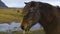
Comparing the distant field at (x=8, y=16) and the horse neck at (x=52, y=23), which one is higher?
the horse neck at (x=52, y=23)

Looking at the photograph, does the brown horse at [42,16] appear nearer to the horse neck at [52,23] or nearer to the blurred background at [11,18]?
the horse neck at [52,23]

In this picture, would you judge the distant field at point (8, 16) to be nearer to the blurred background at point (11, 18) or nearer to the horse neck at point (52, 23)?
the blurred background at point (11, 18)

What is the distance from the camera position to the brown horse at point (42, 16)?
2262mm

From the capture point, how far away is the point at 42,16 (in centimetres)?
231

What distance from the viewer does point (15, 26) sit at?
519 centimetres

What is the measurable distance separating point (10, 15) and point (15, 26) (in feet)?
1.96

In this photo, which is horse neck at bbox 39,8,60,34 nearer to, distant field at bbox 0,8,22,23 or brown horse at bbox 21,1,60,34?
brown horse at bbox 21,1,60,34

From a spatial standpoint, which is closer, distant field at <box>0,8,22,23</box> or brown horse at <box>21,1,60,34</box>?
brown horse at <box>21,1,60,34</box>

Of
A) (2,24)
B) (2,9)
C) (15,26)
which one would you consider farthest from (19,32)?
(2,9)

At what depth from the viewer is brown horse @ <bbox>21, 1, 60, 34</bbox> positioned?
89.0 inches

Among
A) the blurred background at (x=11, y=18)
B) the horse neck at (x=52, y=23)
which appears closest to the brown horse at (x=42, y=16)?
the horse neck at (x=52, y=23)

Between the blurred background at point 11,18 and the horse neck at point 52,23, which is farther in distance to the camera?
the blurred background at point 11,18

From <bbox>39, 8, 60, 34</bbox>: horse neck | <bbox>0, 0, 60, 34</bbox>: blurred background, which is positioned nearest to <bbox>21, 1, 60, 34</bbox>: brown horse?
<bbox>39, 8, 60, 34</bbox>: horse neck

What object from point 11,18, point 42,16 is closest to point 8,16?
point 11,18
